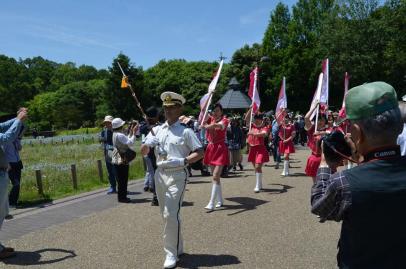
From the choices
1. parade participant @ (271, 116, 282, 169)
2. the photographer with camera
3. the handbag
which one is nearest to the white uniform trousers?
the photographer with camera

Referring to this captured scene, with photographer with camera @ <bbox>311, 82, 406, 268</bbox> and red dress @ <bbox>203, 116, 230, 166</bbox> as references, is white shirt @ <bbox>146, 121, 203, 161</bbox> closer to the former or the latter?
red dress @ <bbox>203, 116, 230, 166</bbox>

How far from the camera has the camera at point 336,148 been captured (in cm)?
233

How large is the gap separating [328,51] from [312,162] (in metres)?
38.5

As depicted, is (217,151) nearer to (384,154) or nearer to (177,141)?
(177,141)

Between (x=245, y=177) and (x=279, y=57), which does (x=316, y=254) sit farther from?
(x=279, y=57)

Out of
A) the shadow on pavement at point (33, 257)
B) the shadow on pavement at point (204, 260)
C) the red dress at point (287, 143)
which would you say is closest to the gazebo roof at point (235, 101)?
the red dress at point (287, 143)

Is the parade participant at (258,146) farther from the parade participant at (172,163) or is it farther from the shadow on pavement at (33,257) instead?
the shadow on pavement at (33,257)

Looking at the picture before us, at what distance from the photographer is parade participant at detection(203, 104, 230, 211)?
28.4 ft

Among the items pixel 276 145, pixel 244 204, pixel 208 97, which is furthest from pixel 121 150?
pixel 276 145

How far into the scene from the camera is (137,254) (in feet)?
19.6

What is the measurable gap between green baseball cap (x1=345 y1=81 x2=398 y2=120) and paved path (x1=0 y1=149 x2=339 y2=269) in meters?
3.70

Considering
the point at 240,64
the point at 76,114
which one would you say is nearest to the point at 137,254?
the point at 240,64

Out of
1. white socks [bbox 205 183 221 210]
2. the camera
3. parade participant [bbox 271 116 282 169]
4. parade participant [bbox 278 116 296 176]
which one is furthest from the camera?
parade participant [bbox 271 116 282 169]

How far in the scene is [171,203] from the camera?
17.7ft
